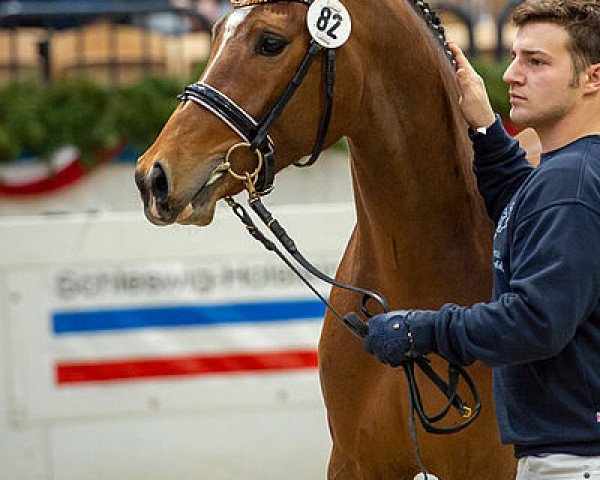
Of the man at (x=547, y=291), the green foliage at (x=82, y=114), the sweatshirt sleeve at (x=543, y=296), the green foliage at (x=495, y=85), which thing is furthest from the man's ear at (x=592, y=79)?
the green foliage at (x=495, y=85)

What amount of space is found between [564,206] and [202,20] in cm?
499

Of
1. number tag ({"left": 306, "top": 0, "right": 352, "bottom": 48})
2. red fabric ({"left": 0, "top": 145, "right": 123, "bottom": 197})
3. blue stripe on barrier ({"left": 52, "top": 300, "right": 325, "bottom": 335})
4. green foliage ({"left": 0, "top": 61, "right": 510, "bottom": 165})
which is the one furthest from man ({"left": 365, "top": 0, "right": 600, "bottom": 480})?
red fabric ({"left": 0, "top": 145, "right": 123, "bottom": 197})

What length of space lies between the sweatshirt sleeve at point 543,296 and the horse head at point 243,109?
0.66 meters

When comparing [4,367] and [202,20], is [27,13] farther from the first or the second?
[4,367]

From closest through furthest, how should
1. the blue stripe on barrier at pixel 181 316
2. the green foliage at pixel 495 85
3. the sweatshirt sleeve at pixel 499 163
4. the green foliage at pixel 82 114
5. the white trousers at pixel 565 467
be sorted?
1. the white trousers at pixel 565 467
2. the sweatshirt sleeve at pixel 499 163
3. the blue stripe on barrier at pixel 181 316
4. the green foliage at pixel 82 114
5. the green foliage at pixel 495 85

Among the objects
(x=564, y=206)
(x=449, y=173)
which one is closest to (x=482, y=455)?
(x=449, y=173)

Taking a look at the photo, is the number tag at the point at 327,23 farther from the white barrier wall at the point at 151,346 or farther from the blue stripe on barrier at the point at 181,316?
the blue stripe on barrier at the point at 181,316

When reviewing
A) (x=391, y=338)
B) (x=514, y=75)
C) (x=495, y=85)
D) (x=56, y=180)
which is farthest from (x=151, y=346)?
(x=514, y=75)

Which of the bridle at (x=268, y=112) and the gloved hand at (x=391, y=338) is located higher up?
the bridle at (x=268, y=112)

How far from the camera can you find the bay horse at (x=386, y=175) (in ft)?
8.04

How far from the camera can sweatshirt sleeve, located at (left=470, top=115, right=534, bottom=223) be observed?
262 centimetres

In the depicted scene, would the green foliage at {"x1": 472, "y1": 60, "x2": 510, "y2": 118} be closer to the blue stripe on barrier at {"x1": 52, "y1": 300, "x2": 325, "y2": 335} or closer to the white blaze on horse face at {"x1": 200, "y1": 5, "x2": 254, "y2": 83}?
the blue stripe on barrier at {"x1": 52, "y1": 300, "x2": 325, "y2": 335}

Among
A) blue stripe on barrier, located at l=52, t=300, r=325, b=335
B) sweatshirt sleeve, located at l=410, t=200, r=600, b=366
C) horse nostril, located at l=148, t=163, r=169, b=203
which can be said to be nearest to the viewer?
sweatshirt sleeve, located at l=410, t=200, r=600, b=366

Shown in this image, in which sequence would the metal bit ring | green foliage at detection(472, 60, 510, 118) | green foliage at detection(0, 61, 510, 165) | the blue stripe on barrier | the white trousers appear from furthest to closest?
green foliage at detection(472, 60, 510, 118), green foliage at detection(0, 61, 510, 165), the blue stripe on barrier, the metal bit ring, the white trousers
